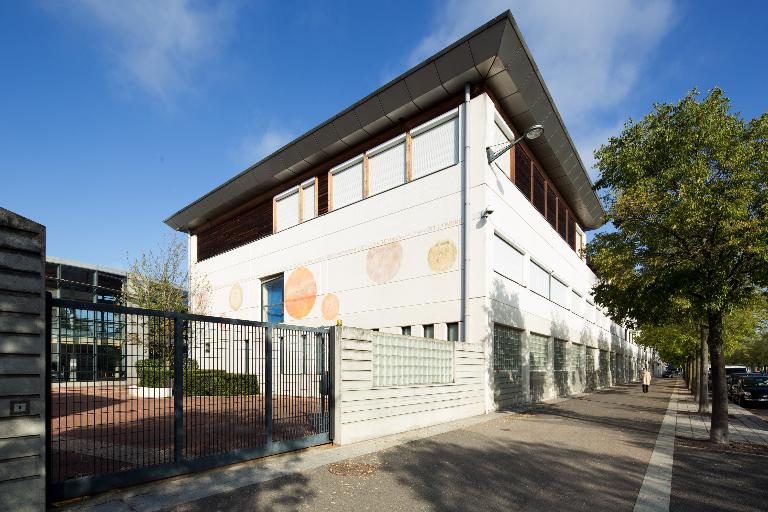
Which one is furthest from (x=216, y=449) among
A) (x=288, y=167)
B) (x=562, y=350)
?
(x=562, y=350)

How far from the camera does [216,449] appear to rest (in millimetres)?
8484

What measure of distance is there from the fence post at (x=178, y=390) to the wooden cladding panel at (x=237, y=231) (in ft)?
67.2

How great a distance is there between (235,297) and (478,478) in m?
24.0

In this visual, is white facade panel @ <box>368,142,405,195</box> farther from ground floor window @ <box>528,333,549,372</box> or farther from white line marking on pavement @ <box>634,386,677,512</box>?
white line marking on pavement @ <box>634,386,677,512</box>

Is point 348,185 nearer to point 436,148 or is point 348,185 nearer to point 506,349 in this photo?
point 436,148

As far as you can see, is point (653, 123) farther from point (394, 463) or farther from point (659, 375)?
point (659, 375)

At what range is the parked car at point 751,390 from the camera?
74.4 ft

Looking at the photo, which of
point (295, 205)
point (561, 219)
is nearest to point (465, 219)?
point (295, 205)

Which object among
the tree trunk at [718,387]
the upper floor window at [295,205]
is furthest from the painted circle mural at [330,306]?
the tree trunk at [718,387]

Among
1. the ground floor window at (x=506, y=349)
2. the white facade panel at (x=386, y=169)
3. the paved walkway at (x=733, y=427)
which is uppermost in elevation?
the white facade panel at (x=386, y=169)

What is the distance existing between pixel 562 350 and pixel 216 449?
21840 mm

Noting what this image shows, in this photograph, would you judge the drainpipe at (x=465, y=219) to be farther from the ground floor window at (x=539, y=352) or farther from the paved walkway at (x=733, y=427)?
the paved walkway at (x=733, y=427)

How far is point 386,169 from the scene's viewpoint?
68.1 feet

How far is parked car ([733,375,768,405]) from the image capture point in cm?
2267
